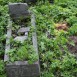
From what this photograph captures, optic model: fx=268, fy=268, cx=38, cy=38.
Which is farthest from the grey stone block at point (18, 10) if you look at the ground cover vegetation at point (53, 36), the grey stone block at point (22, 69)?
the grey stone block at point (22, 69)

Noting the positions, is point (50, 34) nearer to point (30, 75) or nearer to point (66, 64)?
point (66, 64)

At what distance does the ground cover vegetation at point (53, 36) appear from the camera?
24.1ft

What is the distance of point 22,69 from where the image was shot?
6.88 metres

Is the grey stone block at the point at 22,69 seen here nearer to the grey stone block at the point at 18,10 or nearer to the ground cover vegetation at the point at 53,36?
the ground cover vegetation at the point at 53,36

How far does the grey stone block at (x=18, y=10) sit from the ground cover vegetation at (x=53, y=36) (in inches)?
19.1

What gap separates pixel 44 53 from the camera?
7930 mm

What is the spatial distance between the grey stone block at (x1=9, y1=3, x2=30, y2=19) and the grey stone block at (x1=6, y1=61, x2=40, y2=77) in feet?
8.77

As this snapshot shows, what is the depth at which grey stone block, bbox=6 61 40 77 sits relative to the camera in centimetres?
681

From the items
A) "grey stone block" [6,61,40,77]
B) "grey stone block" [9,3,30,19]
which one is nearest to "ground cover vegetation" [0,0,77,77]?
"grey stone block" [6,61,40,77]

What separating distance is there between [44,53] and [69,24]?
204 cm

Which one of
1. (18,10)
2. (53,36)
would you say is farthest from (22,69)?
(18,10)

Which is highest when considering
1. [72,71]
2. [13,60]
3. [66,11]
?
[66,11]

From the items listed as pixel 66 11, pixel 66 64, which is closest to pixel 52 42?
pixel 66 64

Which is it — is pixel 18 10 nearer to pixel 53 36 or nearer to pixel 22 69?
pixel 53 36
